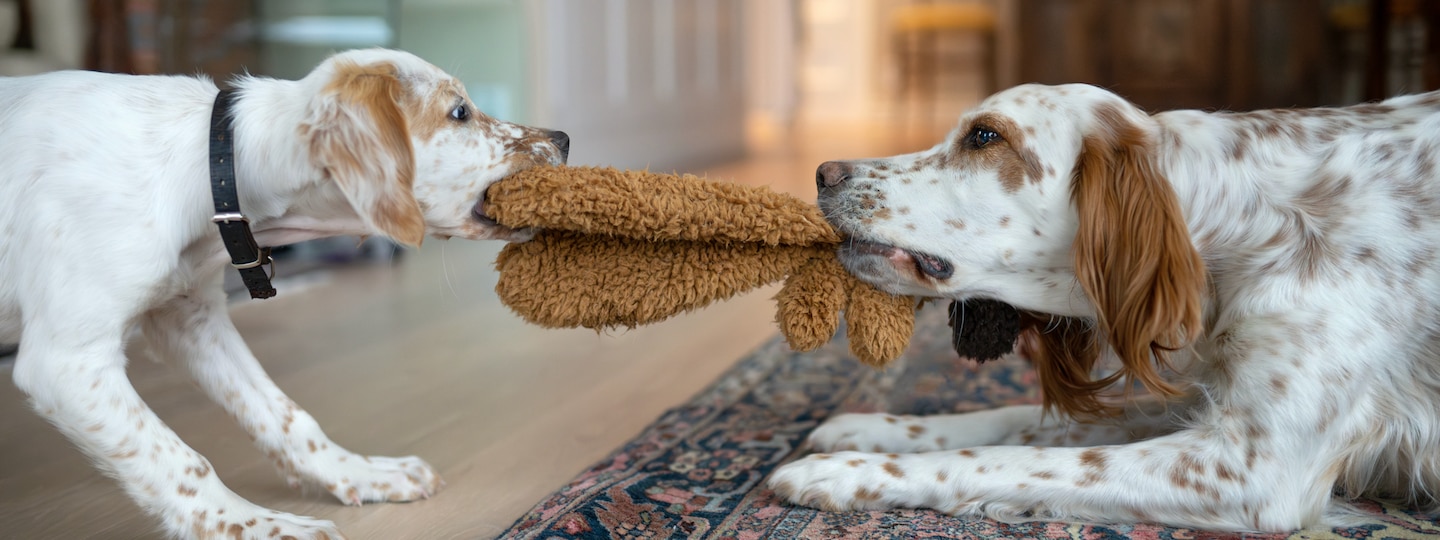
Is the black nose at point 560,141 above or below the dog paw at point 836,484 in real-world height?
above

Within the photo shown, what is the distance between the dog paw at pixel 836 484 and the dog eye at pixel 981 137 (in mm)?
514

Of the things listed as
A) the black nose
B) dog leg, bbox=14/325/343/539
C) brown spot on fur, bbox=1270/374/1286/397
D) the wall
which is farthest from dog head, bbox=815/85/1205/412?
the wall

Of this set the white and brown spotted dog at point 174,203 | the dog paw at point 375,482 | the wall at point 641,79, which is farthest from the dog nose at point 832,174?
the wall at point 641,79

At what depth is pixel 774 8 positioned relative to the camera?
11.5 meters

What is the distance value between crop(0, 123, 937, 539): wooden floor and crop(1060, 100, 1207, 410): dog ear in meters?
0.91

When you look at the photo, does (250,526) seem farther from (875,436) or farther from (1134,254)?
(1134,254)

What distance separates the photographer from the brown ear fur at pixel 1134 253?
158cm

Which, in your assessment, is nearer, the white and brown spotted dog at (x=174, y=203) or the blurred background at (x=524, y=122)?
the white and brown spotted dog at (x=174, y=203)

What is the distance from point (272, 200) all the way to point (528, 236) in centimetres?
37

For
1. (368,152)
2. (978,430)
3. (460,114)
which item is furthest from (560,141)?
(978,430)

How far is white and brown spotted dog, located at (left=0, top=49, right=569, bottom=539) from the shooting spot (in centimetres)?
148

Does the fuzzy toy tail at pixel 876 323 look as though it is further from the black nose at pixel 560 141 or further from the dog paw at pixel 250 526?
the dog paw at pixel 250 526

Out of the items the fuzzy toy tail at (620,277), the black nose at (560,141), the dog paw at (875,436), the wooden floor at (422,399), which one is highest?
the black nose at (560,141)

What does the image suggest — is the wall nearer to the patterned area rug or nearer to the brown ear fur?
the patterned area rug
